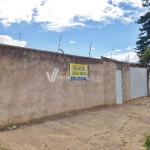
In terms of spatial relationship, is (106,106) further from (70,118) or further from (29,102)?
(29,102)

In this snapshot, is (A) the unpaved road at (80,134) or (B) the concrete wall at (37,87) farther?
(B) the concrete wall at (37,87)

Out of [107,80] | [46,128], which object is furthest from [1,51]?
[107,80]

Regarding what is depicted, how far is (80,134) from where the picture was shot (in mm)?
6344

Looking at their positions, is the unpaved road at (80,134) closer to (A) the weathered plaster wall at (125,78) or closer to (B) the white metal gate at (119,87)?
(B) the white metal gate at (119,87)

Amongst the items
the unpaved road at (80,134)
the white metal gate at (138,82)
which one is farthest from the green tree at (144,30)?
the unpaved road at (80,134)

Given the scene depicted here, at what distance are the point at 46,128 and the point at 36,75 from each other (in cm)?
184

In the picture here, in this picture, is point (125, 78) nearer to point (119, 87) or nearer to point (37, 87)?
point (119, 87)

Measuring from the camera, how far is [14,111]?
7062mm

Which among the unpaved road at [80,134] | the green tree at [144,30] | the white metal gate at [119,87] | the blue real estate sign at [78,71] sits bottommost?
the unpaved road at [80,134]

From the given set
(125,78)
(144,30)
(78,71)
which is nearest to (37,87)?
(78,71)

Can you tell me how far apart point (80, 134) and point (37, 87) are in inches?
92.4

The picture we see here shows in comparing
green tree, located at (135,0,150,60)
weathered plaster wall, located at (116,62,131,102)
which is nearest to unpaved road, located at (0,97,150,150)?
weathered plaster wall, located at (116,62,131,102)

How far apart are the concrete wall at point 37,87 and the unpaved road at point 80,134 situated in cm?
52

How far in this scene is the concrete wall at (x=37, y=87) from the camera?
6840 millimetres
